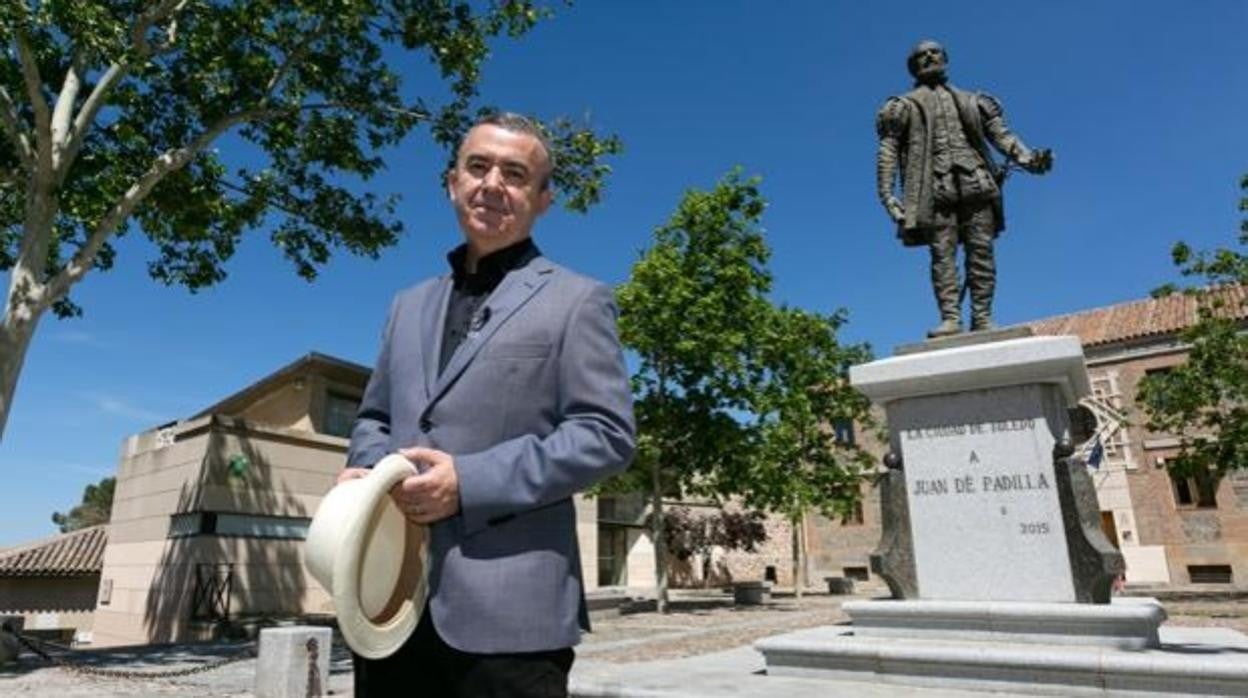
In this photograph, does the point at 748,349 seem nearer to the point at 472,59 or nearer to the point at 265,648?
the point at 472,59

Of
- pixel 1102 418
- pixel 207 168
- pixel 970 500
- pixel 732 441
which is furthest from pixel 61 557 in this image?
pixel 1102 418

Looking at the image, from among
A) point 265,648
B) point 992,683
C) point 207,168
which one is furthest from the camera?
point 207,168

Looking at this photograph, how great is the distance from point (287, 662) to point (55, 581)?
22617mm

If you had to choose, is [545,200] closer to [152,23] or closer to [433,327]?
[433,327]

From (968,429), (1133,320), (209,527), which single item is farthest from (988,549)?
(1133,320)

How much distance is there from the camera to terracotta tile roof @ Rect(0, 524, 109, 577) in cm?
2294

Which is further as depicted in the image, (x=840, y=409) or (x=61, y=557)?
(x=840, y=409)

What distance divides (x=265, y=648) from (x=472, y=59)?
395 inches

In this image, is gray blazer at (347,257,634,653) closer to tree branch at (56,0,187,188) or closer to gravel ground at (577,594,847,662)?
gravel ground at (577,594,847,662)

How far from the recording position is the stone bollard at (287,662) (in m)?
7.07

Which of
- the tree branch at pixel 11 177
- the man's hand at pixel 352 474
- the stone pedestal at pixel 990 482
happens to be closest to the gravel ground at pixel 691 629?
the stone pedestal at pixel 990 482

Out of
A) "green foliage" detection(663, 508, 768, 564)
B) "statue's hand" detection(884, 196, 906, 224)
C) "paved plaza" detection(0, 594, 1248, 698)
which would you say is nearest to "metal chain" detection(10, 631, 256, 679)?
"paved plaza" detection(0, 594, 1248, 698)

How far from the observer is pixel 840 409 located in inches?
1089

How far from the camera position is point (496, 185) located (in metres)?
2.14
